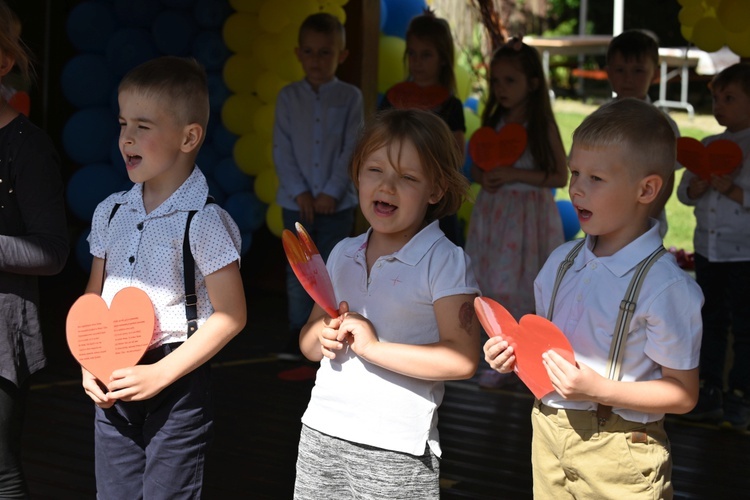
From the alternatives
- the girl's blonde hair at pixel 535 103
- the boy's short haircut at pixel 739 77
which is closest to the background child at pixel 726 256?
the boy's short haircut at pixel 739 77

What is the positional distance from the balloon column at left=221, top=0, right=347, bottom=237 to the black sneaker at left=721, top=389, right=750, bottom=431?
2.79m

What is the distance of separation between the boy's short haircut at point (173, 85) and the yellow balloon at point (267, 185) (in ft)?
12.1

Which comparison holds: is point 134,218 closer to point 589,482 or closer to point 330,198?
point 589,482

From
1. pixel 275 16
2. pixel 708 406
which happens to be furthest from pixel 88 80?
pixel 708 406

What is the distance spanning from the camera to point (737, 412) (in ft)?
13.6

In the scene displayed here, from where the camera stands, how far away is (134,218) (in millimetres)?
2223

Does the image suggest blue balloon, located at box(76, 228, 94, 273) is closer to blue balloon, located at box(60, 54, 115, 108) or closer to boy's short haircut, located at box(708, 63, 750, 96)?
blue balloon, located at box(60, 54, 115, 108)

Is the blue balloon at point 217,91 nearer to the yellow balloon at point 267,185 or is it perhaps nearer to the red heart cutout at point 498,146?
the yellow balloon at point 267,185

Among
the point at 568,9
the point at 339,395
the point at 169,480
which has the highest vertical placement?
the point at 568,9

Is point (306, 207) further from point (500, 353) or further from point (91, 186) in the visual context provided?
point (500, 353)

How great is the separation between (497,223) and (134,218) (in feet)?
9.09

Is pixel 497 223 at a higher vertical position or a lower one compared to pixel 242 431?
higher

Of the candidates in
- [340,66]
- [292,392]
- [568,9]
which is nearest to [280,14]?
[340,66]

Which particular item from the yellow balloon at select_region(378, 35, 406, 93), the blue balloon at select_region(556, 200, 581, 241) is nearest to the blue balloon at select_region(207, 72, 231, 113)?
the yellow balloon at select_region(378, 35, 406, 93)
